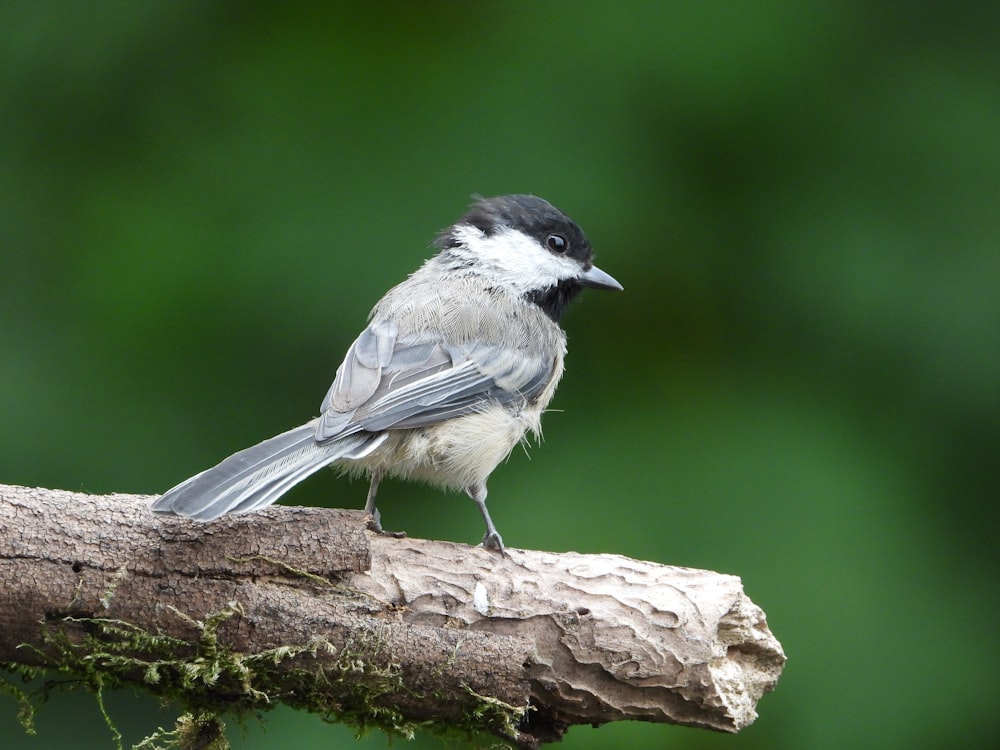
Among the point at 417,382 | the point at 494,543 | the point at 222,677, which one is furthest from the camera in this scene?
the point at 417,382

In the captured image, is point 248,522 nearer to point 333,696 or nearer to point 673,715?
point 333,696

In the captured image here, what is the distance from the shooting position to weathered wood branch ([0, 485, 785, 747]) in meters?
1.93

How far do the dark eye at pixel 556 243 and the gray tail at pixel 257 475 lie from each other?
3.50 ft

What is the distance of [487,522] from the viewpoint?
2650mm

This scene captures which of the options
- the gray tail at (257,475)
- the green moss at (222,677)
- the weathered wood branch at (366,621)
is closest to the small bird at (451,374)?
the gray tail at (257,475)

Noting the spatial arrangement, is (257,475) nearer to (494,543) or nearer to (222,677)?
(222,677)

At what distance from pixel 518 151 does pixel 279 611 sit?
1.95 m

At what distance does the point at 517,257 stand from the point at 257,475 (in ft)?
4.64

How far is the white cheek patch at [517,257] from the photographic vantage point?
3.26 m

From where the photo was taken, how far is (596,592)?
2.27 metres

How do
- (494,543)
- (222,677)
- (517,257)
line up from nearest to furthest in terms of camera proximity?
(222,677) → (494,543) → (517,257)

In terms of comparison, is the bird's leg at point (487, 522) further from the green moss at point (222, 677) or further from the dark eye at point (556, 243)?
the dark eye at point (556, 243)

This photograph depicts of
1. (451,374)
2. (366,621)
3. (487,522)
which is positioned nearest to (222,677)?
(366,621)

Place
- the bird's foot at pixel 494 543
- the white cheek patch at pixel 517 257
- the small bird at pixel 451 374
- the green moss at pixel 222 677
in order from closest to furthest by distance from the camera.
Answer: the green moss at pixel 222 677 → the small bird at pixel 451 374 → the bird's foot at pixel 494 543 → the white cheek patch at pixel 517 257
